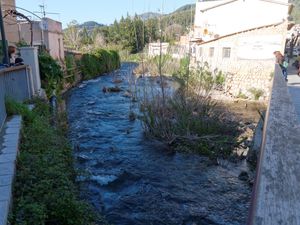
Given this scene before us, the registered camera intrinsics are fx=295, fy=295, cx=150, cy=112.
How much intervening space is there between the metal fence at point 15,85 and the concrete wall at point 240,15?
23.4 metres

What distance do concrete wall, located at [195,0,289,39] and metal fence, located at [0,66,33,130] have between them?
23373mm

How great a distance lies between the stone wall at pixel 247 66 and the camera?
18.0m

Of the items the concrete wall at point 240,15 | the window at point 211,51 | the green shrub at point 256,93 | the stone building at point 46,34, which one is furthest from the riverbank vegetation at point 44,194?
the concrete wall at point 240,15

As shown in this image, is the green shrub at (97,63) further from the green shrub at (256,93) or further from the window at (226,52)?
the green shrub at (256,93)

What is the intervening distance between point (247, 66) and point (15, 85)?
15344 millimetres

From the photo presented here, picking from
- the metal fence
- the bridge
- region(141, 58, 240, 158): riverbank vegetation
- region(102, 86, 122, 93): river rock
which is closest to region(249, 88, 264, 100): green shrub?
region(102, 86, 122, 93): river rock

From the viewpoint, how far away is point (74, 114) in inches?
459

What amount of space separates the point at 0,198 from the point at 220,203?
3714mm

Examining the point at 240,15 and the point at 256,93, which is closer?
the point at 256,93

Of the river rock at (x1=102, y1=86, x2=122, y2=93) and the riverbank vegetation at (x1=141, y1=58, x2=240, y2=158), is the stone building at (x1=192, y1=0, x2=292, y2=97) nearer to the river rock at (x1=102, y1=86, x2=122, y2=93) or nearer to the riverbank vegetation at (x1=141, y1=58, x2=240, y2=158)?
the river rock at (x1=102, y1=86, x2=122, y2=93)

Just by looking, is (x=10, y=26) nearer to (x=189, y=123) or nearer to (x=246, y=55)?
(x=189, y=123)

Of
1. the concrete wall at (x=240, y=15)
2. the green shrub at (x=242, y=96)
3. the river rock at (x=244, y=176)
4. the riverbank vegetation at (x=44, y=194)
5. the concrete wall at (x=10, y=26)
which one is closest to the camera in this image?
the riverbank vegetation at (x=44, y=194)

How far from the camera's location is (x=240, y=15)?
29.0 m

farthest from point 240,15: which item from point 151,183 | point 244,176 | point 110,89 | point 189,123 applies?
point 151,183
